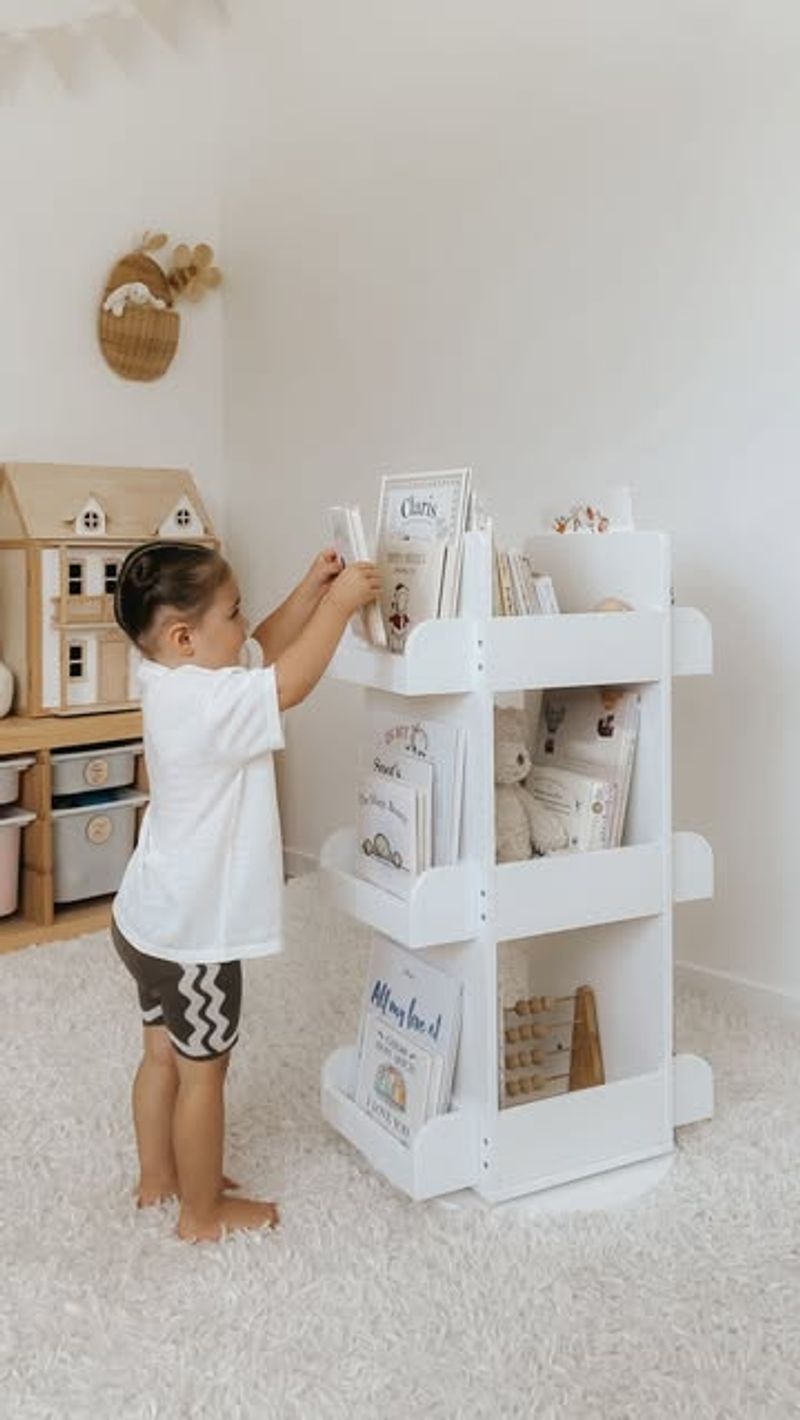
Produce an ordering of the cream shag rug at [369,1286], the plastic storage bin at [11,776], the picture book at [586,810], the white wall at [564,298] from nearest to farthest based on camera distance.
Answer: the cream shag rug at [369,1286]
the picture book at [586,810]
the white wall at [564,298]
the plastic storage bin at [11,776]

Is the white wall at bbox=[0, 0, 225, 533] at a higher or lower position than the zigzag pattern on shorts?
higher

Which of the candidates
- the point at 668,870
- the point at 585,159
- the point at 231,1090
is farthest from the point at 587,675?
the point at 585,159

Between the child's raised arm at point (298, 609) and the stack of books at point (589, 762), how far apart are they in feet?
1.27

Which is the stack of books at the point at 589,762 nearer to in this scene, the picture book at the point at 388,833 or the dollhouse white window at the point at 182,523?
the picture book at the point at 388,833

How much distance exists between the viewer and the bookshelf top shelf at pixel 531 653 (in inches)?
59.6

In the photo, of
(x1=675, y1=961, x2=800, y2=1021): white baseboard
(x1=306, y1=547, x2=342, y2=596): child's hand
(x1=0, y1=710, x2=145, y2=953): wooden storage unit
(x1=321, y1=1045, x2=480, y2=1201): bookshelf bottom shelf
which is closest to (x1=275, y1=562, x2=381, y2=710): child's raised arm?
(x1=306, y1=547, x2=342, y2=596): child's hand

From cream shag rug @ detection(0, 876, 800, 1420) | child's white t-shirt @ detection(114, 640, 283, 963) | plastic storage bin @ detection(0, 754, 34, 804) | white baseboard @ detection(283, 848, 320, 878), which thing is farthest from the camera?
white baseboard @ detection(283, 848, 320, 878)

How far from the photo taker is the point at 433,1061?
5.24ft

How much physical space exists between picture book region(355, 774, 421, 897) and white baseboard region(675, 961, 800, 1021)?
90 centimetres

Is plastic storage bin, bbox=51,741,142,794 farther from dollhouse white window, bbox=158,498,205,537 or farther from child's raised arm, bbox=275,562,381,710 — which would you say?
child's raised arm, bbox=275,562,381,710

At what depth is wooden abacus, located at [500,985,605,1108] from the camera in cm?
175

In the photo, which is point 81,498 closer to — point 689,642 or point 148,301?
point 148,301

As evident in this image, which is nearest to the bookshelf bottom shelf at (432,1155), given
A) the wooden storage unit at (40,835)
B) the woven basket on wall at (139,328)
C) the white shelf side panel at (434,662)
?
the white shelf side panel at (434,662)

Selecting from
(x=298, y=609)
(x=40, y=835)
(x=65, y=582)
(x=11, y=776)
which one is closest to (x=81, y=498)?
(x=65, y=582)
